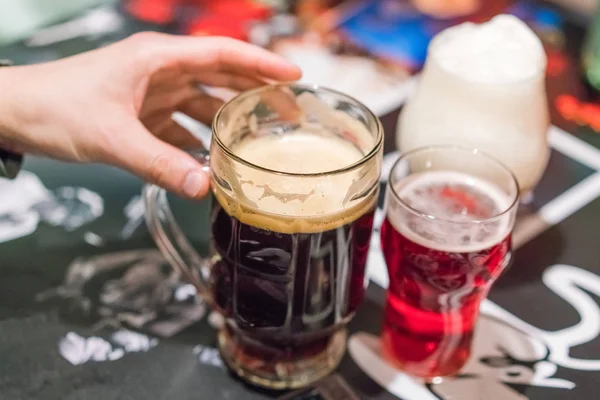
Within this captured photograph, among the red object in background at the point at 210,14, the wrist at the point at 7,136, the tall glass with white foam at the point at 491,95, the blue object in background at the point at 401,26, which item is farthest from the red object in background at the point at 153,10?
the tall glass with white foam at the point at 491,95

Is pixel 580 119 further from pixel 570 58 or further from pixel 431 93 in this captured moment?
pixel 431 93

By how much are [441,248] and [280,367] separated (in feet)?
0.56

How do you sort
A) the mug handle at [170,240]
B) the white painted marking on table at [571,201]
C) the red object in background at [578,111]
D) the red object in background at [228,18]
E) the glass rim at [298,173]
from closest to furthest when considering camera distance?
1. the glass rim at [298,173]
2. the mug handle at [170,240]
3. the white painted marking on table at [571,201]
4. the red object in background at [578,111]
5. the red object in background at [228,18]

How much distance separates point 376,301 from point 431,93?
202 millimetres

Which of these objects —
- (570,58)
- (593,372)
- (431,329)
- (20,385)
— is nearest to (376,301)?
(431,329)

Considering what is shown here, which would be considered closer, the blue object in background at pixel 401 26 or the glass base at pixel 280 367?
the glass base at pixel 280 367

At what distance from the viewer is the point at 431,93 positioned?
0.66m

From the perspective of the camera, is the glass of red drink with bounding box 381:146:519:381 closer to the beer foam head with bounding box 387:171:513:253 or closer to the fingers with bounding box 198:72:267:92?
the beer foam head with bounding box 387:171:513:253

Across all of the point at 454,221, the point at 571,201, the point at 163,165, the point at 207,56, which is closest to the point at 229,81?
the point at 207,56

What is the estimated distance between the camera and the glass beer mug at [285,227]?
49cm

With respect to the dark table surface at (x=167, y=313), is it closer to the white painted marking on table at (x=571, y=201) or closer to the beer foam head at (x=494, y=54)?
the white painted marking on table at (x=571, y=201)

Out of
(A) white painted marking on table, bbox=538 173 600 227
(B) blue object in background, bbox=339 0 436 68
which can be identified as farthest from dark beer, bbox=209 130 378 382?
(B) blue object in background, bbox=339 0 436 68

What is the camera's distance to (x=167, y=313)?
624 millimetres

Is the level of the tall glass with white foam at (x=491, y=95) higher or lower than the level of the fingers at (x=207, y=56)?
lower
